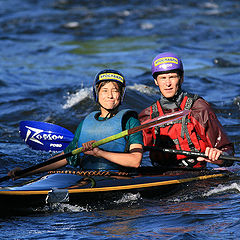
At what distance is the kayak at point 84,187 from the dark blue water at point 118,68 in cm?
11

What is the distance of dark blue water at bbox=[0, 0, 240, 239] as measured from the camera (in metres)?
4.95

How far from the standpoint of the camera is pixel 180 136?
20.5 feet

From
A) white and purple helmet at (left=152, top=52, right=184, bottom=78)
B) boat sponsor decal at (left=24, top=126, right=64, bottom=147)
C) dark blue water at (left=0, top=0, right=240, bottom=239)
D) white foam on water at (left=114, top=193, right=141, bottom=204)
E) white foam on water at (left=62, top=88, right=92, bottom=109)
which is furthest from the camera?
white foam on water at (left=62, top=88, right=92, bottom=109)

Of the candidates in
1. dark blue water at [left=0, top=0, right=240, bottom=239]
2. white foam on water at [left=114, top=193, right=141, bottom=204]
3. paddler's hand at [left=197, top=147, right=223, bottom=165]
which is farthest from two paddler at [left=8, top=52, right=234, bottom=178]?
dark blue water at [left=0, top=0, right=240, bottom=239]

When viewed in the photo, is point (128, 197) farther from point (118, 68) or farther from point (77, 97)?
point (118, 68)

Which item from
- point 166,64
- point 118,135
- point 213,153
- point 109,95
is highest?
point 166,64

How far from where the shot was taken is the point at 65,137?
7.77 metres

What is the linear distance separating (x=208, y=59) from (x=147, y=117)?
33.6 ft

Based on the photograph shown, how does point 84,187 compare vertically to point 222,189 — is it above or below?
above

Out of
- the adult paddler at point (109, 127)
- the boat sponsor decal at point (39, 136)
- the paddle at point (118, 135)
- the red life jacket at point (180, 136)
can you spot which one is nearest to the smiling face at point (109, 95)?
the adult paddler at point (109, 127)

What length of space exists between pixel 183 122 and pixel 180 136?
16 centimetres

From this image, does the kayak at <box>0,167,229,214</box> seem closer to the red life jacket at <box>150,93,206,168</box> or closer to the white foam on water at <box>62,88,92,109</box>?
the red life jacket at <box>150,93,206,168</box>

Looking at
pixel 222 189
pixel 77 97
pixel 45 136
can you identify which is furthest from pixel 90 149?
pixel 77 97

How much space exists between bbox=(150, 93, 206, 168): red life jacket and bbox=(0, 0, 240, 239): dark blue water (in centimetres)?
51
